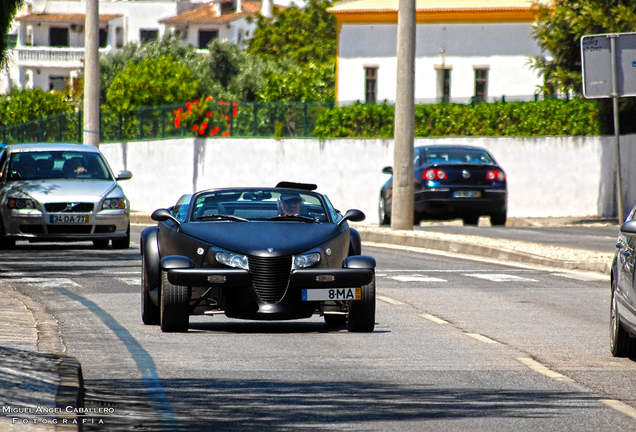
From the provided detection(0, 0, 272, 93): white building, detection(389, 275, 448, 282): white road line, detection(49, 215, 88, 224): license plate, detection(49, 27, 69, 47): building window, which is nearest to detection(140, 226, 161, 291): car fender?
detection(389, 275, 448, 282): white road line

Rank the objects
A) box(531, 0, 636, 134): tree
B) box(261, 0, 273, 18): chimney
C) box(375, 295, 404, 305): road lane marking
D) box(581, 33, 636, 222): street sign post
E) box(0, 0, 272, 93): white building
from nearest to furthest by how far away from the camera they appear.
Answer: box(375, 295, 404, 305): road lane marking
box(581, 33, 636, 222): street sign post
box(531, 0, 636, 134): tree
box(0, 0, 272, 93): white building
box(261, 0, 273, 18): chimney

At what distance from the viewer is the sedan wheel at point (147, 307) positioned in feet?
38.7

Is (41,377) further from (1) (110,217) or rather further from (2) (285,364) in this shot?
(1) (110,217)

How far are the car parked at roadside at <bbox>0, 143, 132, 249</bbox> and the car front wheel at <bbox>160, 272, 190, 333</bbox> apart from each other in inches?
396

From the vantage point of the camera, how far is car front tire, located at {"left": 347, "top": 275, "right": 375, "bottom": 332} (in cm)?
1129

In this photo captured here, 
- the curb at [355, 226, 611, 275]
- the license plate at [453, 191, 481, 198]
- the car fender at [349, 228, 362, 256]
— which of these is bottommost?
the curb at [355, 226, 611, 275]

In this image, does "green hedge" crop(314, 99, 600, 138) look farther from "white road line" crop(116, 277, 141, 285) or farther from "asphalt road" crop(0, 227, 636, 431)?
"white road line" crop(116, 277, 141, 285)

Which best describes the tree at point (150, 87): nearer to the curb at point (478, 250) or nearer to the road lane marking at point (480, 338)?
the curb at point (478, 250)

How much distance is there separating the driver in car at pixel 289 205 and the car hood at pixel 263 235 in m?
0.32

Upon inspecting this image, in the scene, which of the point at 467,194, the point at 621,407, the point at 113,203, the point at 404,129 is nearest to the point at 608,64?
the point at 404,129

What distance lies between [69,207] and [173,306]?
10.3 meters

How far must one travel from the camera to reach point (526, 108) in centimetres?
3550

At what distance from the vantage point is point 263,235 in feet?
36.6

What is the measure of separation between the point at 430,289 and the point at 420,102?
22.4m
